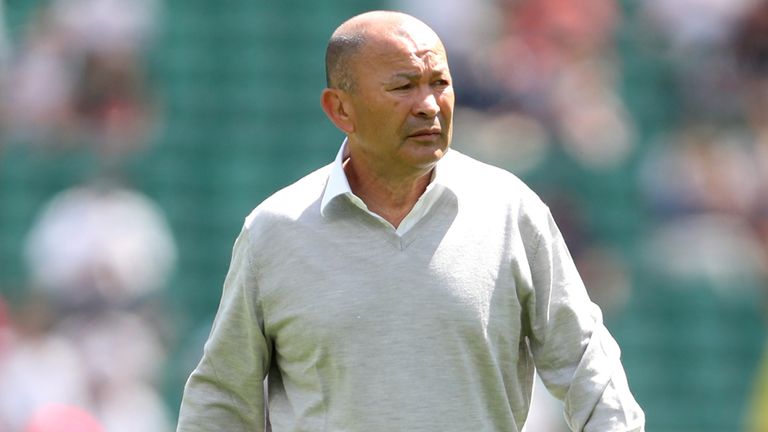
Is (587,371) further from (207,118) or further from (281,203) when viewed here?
(207,118)

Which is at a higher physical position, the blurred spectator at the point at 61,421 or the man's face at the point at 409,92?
the man's face at the point at 409,92

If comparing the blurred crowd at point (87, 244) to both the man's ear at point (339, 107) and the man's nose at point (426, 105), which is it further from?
the man's nose at point (426, 105)

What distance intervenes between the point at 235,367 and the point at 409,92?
743 mm

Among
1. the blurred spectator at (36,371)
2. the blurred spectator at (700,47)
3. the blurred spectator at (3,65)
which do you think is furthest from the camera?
the blurred spectator at (700,47)

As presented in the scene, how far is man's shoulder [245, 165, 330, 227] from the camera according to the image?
3621mm

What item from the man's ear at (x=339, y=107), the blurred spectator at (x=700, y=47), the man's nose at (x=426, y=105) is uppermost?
the man's nose at (x=426, y=105)

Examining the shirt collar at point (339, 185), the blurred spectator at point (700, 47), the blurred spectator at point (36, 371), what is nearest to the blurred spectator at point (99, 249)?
the blurred spectator at point (36, 371)

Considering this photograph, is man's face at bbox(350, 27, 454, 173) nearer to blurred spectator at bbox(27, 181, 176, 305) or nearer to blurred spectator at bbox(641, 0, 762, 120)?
blurred spectator at bbox(27, 181, 176, 305)

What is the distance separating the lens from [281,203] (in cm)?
365

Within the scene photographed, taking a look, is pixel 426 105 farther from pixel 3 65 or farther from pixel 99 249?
pixel 3 65

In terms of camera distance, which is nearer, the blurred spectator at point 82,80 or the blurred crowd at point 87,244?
the blurred crowd at point 87,244

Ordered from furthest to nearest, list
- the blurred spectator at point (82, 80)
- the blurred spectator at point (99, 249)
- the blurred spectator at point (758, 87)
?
the blurred spectator at point (758, 87) → the blurred spectator at point (82, 80) → the blurred spectator at point (99, 249)

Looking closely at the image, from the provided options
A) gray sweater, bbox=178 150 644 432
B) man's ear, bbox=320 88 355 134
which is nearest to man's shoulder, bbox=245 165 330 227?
gray sweater, bbox=178 150 644 432

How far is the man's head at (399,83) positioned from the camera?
3.49 meters
